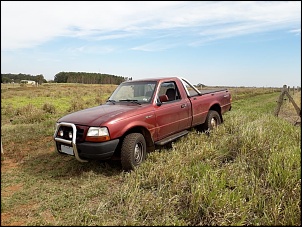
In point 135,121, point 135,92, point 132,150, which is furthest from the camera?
point 135,92

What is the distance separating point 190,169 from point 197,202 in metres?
0.96

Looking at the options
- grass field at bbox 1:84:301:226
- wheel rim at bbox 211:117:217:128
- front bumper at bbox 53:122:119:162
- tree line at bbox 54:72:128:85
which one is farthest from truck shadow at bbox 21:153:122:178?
tree line at bbox 54:72:128:85

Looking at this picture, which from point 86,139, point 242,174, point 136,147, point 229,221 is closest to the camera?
point 229,221

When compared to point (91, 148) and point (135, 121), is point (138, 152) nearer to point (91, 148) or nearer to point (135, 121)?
point (135, 121)

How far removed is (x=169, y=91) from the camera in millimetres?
5965

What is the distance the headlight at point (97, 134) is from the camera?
13.5 ft

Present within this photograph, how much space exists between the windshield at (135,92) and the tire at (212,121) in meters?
1.93

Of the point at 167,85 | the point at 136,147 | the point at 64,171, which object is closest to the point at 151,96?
the point at 167,85

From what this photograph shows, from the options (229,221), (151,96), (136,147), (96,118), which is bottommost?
(229,221)

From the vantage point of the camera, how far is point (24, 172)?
4703 millimetres

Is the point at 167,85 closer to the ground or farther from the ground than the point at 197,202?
farther from the ground

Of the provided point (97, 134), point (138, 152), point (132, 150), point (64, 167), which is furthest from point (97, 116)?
point (64, 167)

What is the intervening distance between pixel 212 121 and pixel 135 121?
3150 mm

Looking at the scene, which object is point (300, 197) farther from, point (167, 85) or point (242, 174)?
point (167, 85)
